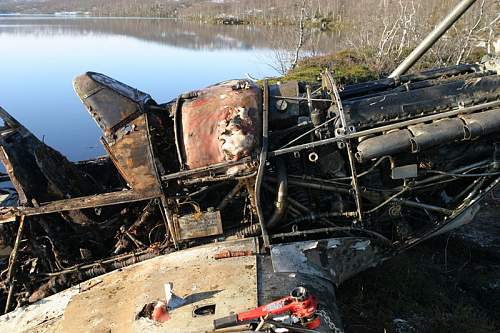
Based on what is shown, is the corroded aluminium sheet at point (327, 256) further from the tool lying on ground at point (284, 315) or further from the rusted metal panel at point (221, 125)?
the rusted metal panel at point (221, 125)

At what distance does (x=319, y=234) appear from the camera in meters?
4.84

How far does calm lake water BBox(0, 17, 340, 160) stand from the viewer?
54.3 feet

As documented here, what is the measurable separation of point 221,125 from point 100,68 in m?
25.1

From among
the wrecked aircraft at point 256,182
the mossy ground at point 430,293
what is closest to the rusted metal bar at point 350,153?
the wrecked aircraft at point 256,182

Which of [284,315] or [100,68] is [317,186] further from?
[100,68]

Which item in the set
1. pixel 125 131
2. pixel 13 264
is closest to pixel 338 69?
pixel 125 131

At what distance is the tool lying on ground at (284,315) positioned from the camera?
11.6 feet

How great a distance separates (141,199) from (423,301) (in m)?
3.71

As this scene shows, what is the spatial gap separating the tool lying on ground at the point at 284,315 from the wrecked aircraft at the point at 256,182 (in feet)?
1.95

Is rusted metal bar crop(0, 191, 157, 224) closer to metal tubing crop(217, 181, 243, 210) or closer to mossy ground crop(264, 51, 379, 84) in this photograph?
metal tubing crop(217, 181, 243, 210)

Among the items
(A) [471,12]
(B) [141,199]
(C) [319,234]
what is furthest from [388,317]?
(A) [471,12]

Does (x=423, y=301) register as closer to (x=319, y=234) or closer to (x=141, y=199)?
(x=319, y=234)

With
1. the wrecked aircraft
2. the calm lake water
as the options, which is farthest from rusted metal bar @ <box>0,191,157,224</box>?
the calm lake water

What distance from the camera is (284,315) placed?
3.55 m
